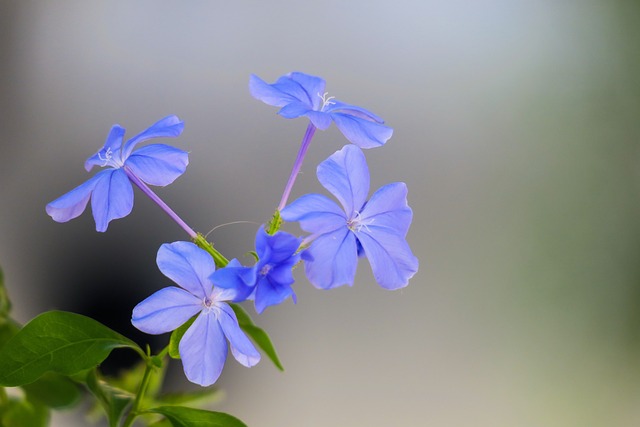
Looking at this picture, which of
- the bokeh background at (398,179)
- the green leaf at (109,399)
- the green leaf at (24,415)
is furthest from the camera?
the bokeh background at (398,179)

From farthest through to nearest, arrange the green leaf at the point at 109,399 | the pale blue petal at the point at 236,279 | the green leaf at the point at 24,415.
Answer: the green leaf at the point at 24,415, the green leaf at the point at 109,399, the pale blue petal at the point at 236,279

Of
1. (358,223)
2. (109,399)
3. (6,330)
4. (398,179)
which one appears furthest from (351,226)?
(398,179)

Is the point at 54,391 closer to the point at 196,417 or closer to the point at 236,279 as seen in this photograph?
the point at 196,417

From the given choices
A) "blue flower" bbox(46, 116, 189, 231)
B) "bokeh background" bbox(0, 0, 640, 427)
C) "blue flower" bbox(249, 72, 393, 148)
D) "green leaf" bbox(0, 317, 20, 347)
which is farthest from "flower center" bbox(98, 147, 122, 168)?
"bokeh background" bbox(0, 0, 640, 427)

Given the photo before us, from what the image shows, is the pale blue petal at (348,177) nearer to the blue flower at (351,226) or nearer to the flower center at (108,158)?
the blue flower at (351,226)

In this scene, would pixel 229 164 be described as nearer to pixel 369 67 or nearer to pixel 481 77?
pixel 369 67

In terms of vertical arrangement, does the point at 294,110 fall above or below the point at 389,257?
above

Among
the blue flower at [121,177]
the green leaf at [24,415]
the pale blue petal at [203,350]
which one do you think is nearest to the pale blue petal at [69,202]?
the blue flower at [121,177]
